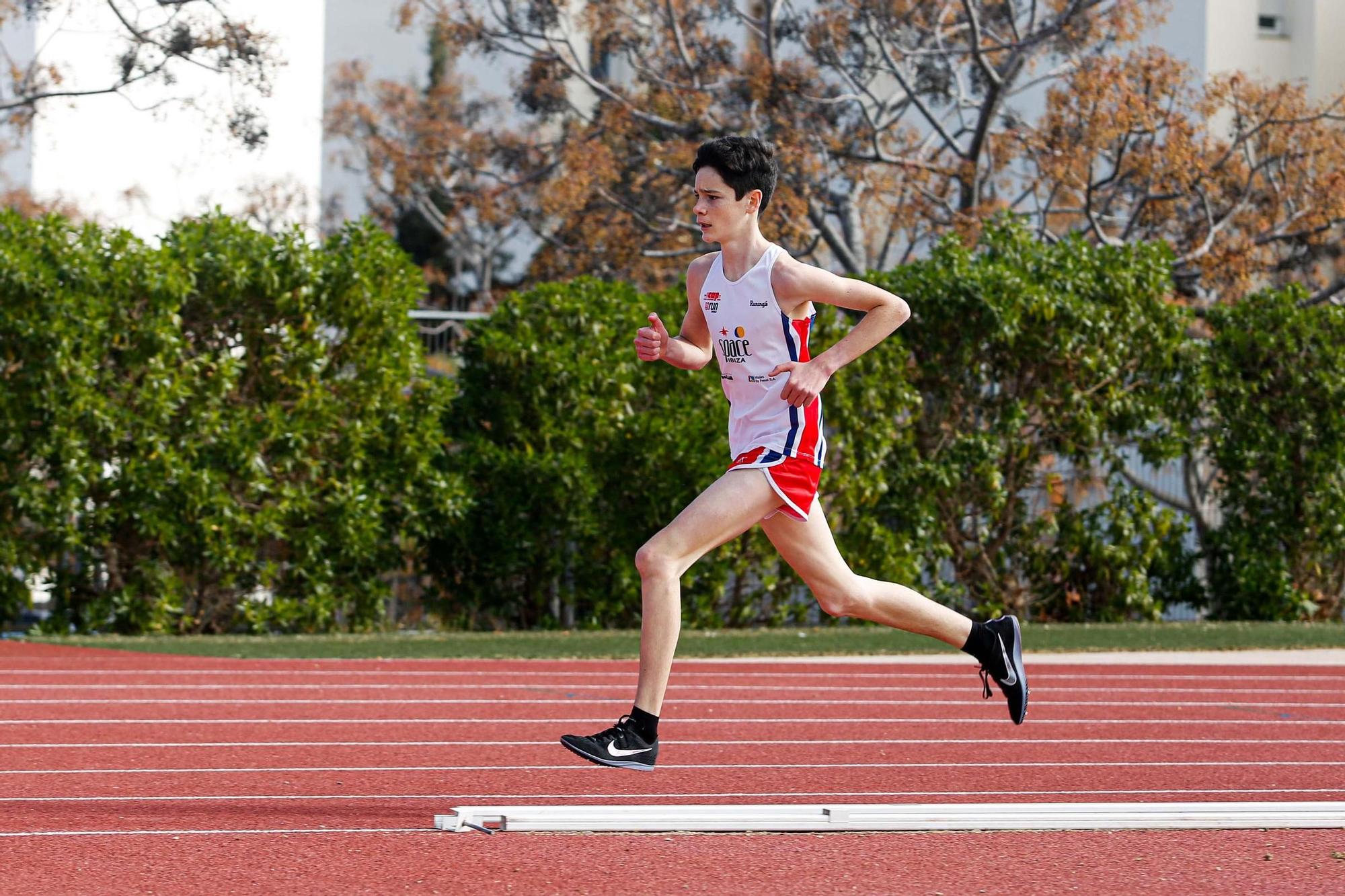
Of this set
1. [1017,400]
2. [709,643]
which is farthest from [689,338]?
[1017,400]

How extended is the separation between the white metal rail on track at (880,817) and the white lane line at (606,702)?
10.6 ft

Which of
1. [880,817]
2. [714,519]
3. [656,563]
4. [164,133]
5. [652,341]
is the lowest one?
[880,817]

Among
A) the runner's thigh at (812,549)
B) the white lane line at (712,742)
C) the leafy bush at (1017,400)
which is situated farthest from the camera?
the leafy bush at (1017,400)

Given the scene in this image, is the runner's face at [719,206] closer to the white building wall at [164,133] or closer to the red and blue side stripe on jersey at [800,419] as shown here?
the red and blue side stripe on jersey at [800,419]

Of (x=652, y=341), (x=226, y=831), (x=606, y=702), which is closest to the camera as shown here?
(x=226, y=831)

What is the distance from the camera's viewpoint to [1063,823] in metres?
4.85

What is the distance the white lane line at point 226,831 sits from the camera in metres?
4.72

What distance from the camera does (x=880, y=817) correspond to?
15.9 feet

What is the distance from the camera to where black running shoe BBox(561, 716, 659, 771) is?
494 centimetres

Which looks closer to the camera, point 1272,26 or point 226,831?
point 226,831

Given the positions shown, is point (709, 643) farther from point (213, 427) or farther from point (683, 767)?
point (683, 767)

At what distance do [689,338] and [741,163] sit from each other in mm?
742

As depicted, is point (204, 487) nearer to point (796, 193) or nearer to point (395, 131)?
point (796, 193)

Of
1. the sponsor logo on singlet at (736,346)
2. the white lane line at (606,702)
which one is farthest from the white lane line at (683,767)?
the white lane line at (606,702)
